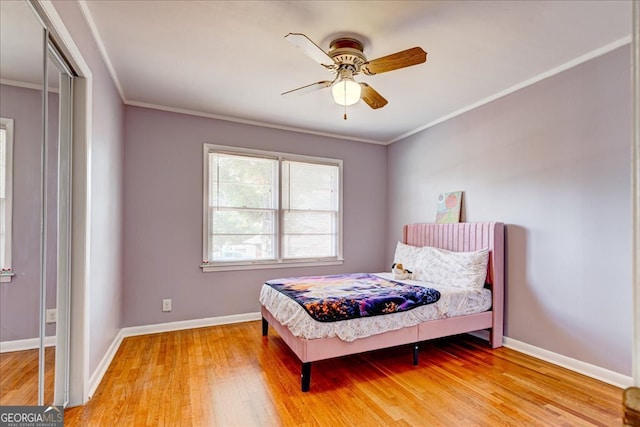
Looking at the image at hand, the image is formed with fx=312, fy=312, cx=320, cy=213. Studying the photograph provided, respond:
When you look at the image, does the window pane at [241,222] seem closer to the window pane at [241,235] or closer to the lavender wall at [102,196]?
the window pane at [241,235]

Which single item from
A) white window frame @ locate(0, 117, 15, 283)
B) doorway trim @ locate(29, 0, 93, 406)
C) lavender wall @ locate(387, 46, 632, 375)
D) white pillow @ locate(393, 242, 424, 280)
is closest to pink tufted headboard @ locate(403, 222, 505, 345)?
lavender wall @ locate(387, 46, 632, 375)

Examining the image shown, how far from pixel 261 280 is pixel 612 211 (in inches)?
142

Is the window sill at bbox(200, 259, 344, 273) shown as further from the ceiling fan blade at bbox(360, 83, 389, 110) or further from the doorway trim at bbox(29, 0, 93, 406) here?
the ceiling fan blade at bbox(360, 83, 389, 110)

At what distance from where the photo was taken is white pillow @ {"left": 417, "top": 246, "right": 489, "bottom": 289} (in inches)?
123

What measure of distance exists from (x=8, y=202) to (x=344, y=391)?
7.45 feet

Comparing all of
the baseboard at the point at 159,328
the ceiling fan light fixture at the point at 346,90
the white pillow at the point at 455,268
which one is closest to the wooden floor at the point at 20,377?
the baseboard at the point at 159,328

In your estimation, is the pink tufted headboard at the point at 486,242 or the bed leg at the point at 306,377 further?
the pink tufted headboard at the point at 486,242

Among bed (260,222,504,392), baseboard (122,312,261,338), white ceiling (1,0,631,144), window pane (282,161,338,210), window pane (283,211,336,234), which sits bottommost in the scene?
baseboard (122,312,261,338)

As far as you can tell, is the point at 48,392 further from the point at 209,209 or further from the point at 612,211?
the point at 612,211

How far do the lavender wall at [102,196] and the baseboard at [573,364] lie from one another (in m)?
3.70

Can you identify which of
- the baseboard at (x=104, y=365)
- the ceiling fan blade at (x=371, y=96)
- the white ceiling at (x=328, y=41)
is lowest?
the baseboard at (x=104, y=365)

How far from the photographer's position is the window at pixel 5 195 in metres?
1.34

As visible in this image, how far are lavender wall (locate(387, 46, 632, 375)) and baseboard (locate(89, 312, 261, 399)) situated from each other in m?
3.06

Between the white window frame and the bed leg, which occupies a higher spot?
the white window frame
